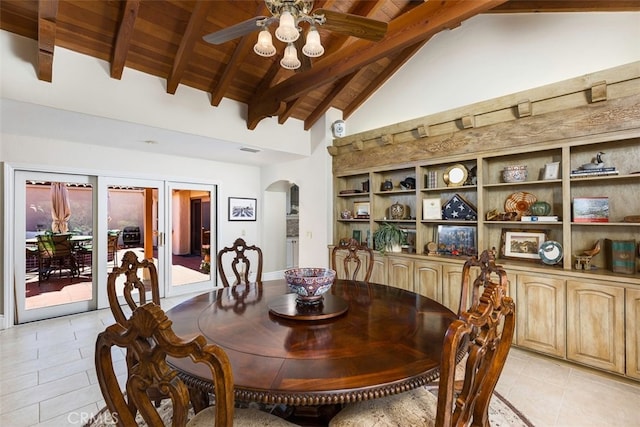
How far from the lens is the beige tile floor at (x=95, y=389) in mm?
2076

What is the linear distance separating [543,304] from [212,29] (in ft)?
14.3

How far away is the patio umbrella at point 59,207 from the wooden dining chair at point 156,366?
170 inches

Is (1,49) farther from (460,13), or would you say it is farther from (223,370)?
(460,13)

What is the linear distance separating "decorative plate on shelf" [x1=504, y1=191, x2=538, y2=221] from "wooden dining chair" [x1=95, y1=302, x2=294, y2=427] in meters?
3.43

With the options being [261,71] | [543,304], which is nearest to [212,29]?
[261,71]

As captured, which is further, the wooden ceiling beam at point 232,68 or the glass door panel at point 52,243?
the glass door panel at point 52,243

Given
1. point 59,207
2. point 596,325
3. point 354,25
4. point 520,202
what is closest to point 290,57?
point 354,25

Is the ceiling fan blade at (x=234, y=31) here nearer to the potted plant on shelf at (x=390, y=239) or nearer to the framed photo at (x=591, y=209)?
the potted plant on shelf at (x=390, y=239)

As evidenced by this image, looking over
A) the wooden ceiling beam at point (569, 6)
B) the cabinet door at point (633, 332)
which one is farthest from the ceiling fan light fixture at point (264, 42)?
the cabinet door at point (633, 332)

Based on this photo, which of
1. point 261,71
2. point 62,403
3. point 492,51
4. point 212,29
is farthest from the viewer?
point 261,71

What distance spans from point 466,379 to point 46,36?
3.75 m

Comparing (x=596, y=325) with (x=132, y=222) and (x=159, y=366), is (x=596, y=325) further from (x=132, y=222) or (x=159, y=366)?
(x=132, y=222)

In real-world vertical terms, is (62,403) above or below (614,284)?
below

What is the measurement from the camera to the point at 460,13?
2461 millimetres
